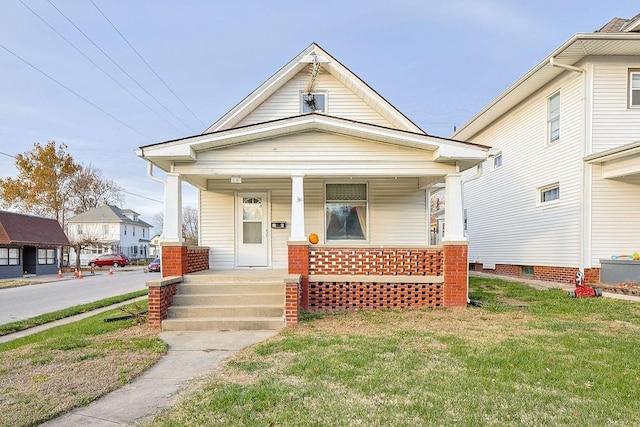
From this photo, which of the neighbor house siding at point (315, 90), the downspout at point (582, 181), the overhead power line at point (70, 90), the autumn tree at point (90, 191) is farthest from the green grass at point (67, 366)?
the autumn tree at point (90, 191)

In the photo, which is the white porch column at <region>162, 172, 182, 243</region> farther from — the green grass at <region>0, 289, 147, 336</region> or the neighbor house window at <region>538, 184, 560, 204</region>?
the neighbor house window at <region>538, 184, 560, 204</region>

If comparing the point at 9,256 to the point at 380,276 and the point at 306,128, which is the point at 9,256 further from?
the point at 380,276

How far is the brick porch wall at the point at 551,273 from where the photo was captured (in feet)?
34.9

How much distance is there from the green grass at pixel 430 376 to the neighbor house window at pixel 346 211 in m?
3.62

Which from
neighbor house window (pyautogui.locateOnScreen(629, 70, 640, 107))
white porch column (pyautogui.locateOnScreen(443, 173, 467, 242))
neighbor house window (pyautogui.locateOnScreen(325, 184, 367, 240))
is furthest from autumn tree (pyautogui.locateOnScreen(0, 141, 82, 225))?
neighbor house window (pyautogui.locateOnScreen(629, 70, 640, 107))

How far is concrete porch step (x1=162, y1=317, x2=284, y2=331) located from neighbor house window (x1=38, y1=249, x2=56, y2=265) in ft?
→ 90.2

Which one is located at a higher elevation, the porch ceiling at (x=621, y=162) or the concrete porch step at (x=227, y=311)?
the porch ceiling at (x=621, y=162)

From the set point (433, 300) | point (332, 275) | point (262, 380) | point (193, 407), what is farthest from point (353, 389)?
point (433, 300)

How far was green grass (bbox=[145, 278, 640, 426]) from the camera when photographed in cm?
300

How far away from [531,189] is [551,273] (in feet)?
9.73

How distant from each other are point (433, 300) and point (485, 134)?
1264 centimetres

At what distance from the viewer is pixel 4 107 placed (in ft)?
74.0

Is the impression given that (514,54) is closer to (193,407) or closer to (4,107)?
(193,407)

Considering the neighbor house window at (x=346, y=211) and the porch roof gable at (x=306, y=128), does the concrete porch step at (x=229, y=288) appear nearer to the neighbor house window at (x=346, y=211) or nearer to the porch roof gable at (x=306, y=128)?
the porch roof gable at (x=306, y=128)
